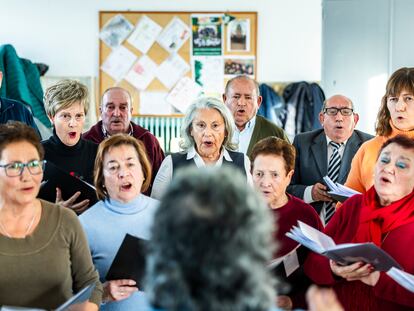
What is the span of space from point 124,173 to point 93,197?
1.01ft

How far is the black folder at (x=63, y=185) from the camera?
268cm

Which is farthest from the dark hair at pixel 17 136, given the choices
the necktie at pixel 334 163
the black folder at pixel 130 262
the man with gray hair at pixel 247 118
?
the necktie at pixel 334 163

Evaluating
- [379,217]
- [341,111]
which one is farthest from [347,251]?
[341,111]

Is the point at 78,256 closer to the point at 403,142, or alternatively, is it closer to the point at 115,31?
the point at 403,142

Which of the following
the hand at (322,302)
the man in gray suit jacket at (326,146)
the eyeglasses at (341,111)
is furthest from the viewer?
the eyeglasses at (341,111)

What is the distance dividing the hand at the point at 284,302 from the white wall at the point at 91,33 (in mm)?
4555

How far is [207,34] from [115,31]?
1023mm

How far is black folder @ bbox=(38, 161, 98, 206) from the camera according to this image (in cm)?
268

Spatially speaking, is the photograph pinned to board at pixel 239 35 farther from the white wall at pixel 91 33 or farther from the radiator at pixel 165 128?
the radiator at pixel 165 128

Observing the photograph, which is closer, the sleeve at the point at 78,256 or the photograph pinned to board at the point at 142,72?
the sleeve at the point at 78,256

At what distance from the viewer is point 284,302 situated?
2.48 metres

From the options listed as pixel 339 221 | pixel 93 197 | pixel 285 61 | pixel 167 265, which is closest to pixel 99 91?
pixel 285 61

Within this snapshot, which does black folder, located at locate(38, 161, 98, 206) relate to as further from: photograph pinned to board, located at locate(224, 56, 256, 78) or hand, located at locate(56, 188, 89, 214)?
photograph pinned to board, located at locate(224, 56, 256, 78)

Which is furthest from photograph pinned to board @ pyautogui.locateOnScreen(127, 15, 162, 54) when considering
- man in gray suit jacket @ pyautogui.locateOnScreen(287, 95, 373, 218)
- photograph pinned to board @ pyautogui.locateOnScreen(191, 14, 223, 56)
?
man in gray suit jacket @ pyautogui.locateOnScreen(287, 95, 373, 218)
